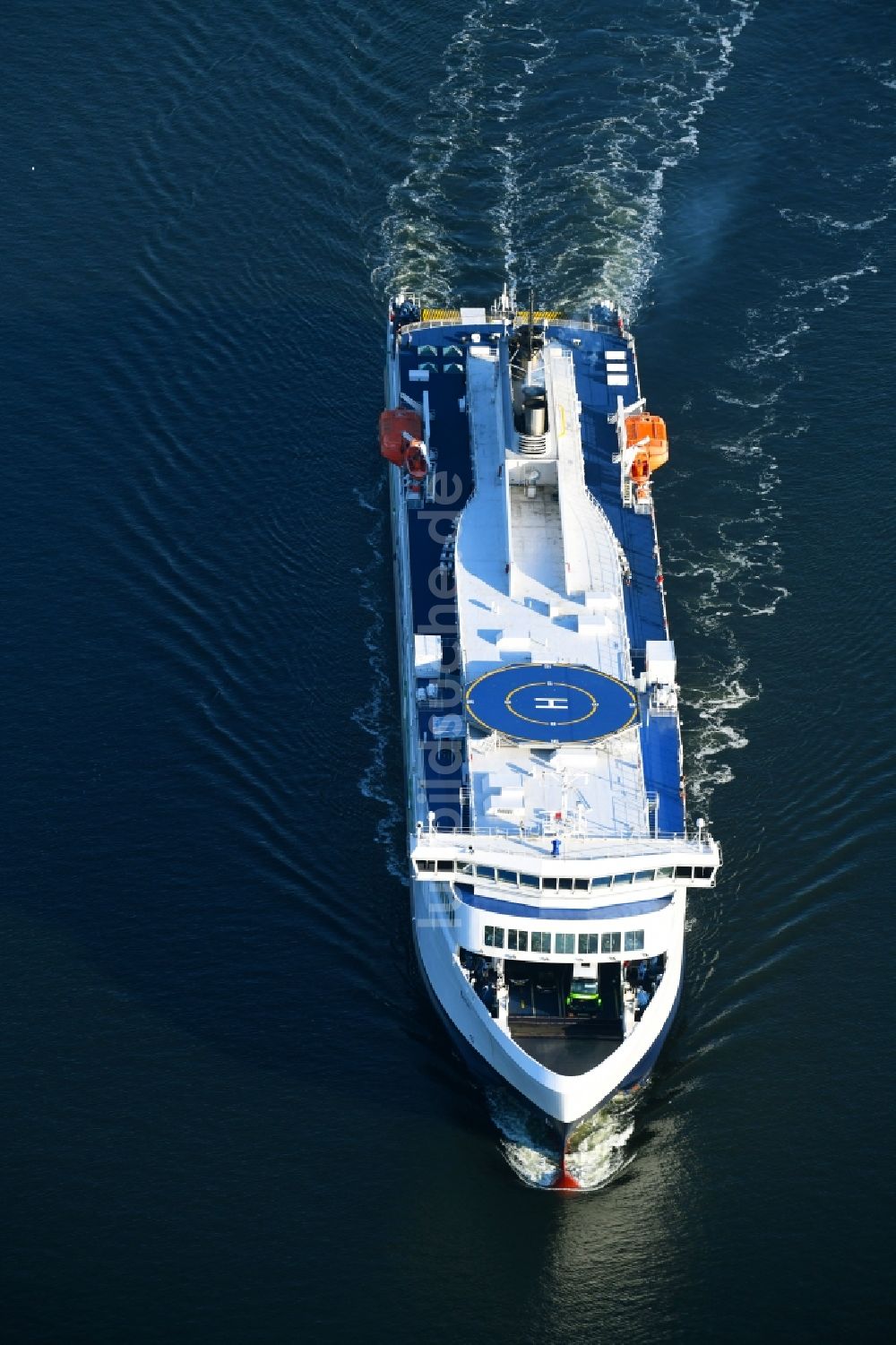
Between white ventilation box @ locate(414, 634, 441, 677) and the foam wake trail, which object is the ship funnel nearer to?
white ventilation box @ locate(414, 634, 441, 677)

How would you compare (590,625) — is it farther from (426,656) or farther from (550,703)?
(426,656)

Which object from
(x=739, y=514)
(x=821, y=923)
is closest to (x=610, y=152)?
(x=739, y=514)

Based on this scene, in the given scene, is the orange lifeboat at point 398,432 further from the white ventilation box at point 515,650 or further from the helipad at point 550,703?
the helipad at point 550,703

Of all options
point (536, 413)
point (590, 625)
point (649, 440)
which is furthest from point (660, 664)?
point (649, 440)

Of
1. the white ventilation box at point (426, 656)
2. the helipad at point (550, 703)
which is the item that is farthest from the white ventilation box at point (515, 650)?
the white ventilation box at point (426, 656)

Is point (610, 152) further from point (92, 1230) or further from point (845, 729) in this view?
point (92, 1230)
